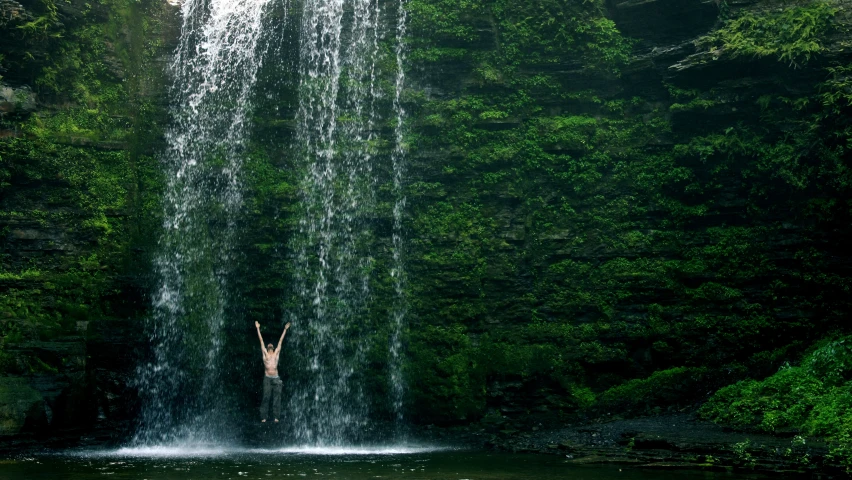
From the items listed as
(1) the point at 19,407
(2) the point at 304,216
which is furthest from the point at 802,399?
(1) the point at 19,407

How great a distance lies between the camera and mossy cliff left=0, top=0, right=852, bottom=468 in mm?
13164

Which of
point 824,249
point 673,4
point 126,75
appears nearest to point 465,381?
point 824,249

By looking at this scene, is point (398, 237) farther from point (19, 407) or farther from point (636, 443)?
point (19, 407)

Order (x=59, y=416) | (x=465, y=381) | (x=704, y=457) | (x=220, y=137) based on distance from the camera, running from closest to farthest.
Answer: (x=704, y=457), (x=59, y=416), (x=465, y=381), (x=220, y=137)

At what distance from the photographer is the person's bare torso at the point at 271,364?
1267 centimetres

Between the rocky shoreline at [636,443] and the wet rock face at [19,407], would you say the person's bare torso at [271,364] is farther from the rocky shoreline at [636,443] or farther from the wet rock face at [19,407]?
the wet rock face at [19,407]

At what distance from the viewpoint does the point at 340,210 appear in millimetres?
15133

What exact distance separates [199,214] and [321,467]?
7.75m

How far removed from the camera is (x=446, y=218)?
48.9ft

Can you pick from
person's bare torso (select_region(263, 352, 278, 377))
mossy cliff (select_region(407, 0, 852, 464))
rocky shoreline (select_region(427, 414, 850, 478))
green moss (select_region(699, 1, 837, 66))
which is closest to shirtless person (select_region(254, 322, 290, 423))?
person's bare torso (select_region(263, 352, 278, 377))

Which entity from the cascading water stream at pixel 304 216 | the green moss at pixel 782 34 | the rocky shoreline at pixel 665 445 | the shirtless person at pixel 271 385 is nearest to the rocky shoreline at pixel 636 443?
the rocky shoreline at pixel 665 445

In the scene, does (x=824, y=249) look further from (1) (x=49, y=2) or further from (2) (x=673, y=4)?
(1) (x=49, y=2)

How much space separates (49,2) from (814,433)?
54.6 feet

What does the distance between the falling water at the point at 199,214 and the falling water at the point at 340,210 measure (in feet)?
5.06
